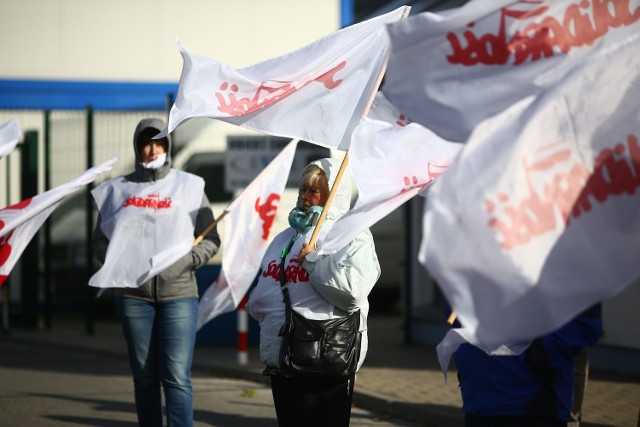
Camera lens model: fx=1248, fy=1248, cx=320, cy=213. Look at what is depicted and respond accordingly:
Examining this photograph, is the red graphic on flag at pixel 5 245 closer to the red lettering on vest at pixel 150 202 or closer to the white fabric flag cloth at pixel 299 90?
the red lettering on vest at pixel 150 202

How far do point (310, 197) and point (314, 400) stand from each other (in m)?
1.00

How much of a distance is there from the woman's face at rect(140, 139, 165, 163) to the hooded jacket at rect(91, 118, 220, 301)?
4cm

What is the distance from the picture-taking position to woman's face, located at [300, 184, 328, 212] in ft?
20.4

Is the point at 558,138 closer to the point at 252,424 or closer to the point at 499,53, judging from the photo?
the point at 499,53

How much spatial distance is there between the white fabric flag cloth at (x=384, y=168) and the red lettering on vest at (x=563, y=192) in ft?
4.25

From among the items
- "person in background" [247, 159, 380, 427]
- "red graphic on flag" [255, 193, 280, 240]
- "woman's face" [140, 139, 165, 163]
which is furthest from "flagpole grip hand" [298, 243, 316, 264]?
"red graphic on flag" [255, 193, 280, 240]

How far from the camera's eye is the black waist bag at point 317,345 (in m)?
5.89

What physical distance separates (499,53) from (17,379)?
351 inches

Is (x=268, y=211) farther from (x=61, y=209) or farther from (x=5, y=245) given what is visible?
(x=61, y=209)

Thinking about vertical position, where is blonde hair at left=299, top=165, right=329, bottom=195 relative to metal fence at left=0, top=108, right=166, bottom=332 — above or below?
above

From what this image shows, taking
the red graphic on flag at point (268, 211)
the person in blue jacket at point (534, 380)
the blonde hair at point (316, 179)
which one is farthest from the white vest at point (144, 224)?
the person in blue jacket at point (534, 380)

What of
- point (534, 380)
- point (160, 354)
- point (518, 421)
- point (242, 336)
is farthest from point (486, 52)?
point (242, 336)

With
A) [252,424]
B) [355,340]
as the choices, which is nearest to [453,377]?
[252,424]

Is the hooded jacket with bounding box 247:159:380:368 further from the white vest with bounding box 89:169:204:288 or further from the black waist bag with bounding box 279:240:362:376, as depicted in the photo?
the white vest with bounding box 89:169:204:288
